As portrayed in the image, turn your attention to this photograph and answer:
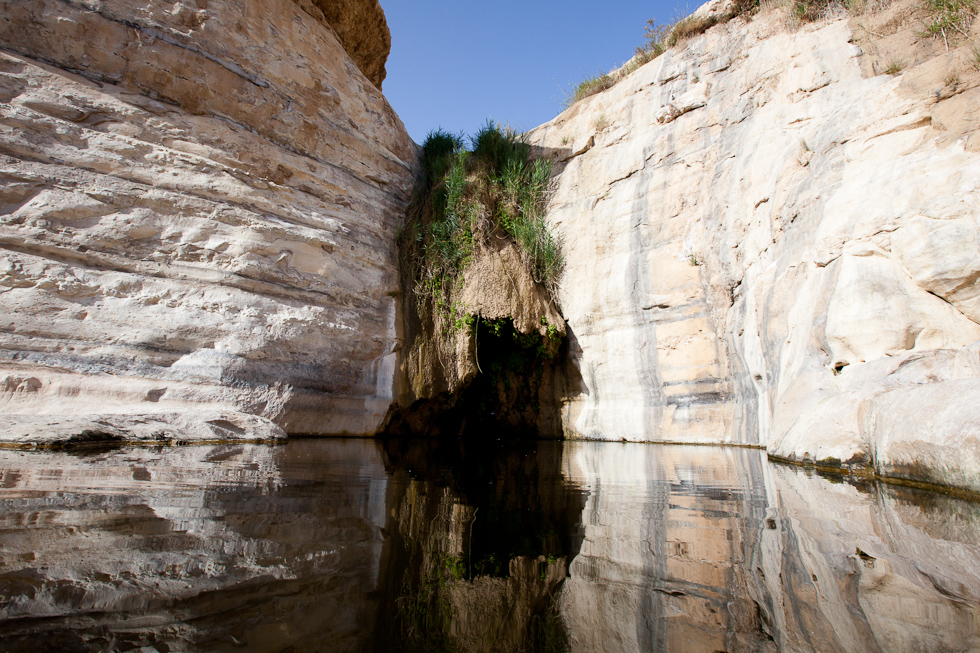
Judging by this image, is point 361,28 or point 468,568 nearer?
point 468,568

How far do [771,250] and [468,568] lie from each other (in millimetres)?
5684

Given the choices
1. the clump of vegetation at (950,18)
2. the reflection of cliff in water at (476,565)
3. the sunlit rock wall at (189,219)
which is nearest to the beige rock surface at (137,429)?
the sunlit rock wall at (189,219)

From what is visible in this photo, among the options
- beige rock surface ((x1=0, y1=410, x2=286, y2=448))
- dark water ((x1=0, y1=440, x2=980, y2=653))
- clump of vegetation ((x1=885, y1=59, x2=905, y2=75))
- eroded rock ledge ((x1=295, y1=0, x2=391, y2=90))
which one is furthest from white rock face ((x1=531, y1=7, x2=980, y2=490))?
beige rock surface ((x1=0, y1=410, x2=286, y2=448))

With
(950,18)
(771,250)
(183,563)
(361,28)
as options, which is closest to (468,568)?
(183,563)

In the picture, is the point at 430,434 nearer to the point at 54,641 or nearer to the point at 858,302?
the point at 858,302

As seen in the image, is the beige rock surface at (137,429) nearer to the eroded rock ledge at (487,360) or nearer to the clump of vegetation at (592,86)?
the eroded rock ledge at (487,360)

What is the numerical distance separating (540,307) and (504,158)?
9.69 feet

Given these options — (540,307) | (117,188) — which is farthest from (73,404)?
(540,307)

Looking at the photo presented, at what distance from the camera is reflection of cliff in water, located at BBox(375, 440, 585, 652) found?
1.01 metres

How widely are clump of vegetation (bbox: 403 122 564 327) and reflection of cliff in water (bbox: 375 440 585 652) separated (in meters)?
5.17

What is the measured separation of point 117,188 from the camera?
5316 millimetres

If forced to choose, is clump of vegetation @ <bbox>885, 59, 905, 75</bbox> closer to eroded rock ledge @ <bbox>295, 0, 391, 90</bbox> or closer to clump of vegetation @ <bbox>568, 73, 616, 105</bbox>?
clump of vegetation @ <bbox>568, 73, 616, 105</bbox>

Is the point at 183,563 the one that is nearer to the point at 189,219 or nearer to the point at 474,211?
the point at 189,219

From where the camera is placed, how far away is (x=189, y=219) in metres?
5.69
